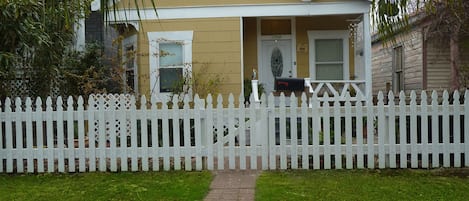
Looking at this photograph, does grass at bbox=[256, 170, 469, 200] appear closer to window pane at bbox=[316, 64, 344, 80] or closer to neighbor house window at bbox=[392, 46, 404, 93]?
window pane at bbox=[316, 64, 344, 80]

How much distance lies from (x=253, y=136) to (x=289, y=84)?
156 inches

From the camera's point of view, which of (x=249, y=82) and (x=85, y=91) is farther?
(x=249, y=82)

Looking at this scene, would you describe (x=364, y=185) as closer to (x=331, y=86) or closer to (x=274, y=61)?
(x=331, y=86)

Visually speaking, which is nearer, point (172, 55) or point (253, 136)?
point (253, 136)

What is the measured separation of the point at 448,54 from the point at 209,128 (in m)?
9.63

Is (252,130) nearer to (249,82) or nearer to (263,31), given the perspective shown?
(249,82)

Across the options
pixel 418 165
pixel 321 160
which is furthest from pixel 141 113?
pixel 418 165

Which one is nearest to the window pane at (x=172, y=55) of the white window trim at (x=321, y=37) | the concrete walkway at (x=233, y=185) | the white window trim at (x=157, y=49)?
the white window trim at (x=157, y=49)

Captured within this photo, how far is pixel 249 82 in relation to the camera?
493 inches

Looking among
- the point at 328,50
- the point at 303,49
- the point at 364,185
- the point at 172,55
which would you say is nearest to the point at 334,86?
the point at 328,50

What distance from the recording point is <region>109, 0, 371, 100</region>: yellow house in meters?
11.3

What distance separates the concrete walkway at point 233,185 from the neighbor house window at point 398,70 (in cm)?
1102

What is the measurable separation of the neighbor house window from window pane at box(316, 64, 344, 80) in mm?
4463

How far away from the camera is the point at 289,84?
10.5 metres
